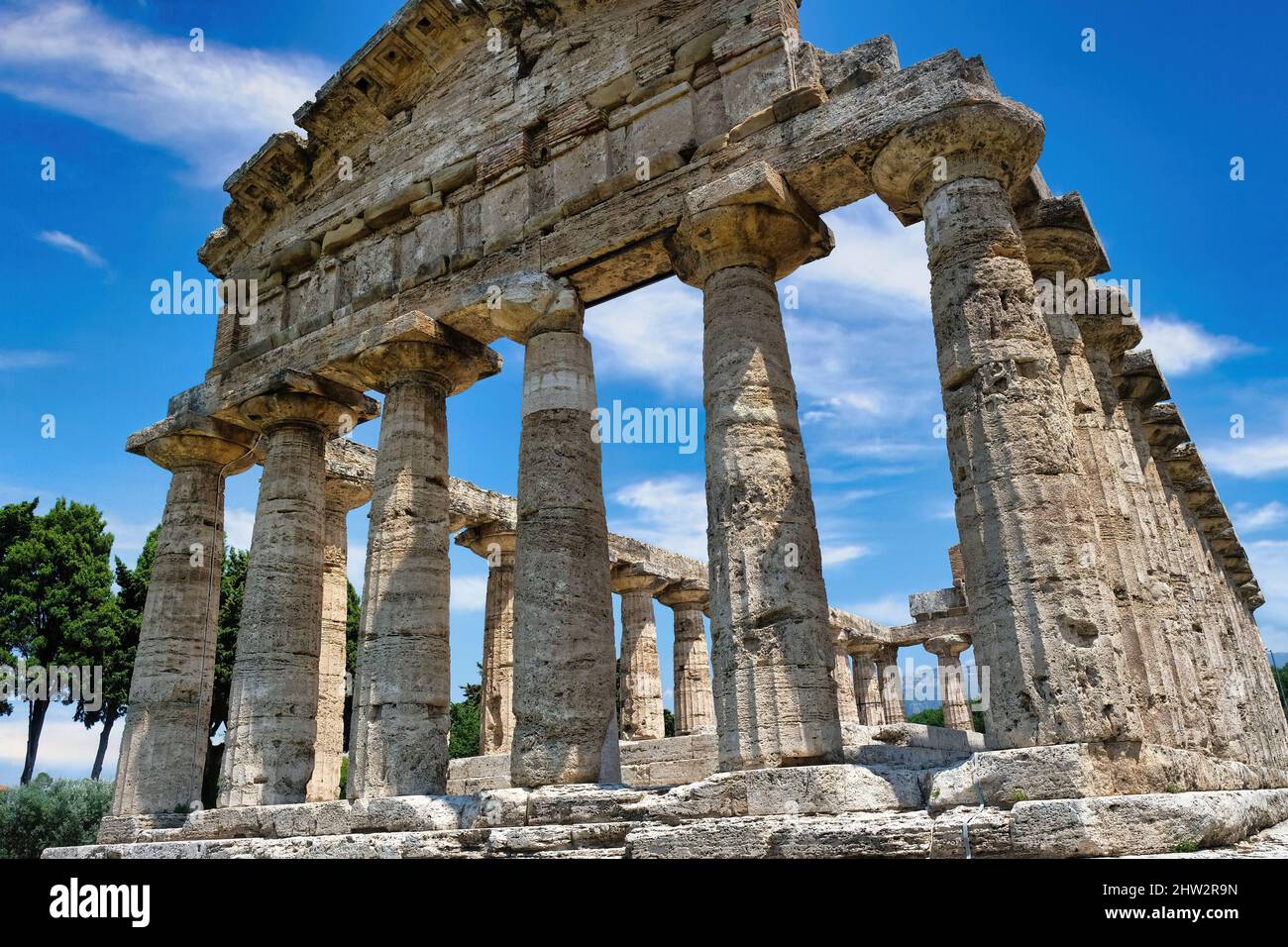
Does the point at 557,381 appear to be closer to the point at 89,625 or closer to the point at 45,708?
the point at 89,625

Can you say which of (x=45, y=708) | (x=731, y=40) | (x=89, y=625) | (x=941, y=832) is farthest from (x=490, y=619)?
(x=45, y=708)

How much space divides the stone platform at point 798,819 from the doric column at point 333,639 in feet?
19.9

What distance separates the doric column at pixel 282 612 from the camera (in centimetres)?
1341

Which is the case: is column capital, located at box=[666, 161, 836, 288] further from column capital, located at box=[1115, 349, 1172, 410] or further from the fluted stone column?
column capital, located at box=[1115, 349, 1172, 410]

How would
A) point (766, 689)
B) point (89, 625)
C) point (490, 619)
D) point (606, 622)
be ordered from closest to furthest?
point (766, 689) → point (606, 622) → point (490, 619) → point (89, 625)

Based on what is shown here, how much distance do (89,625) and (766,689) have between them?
104 feet

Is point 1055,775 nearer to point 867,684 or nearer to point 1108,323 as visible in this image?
point 1108,323

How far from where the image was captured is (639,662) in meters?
23.3

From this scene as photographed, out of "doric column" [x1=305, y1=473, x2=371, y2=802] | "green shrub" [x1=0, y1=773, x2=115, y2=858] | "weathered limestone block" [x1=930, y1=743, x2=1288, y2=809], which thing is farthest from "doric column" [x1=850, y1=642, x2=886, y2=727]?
"weathered limestone block" [x1=930, y1=743, x2=1288, y2=809]

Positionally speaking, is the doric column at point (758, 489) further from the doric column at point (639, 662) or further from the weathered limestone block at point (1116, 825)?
the doric column at point (639, 662)

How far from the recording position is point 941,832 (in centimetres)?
707

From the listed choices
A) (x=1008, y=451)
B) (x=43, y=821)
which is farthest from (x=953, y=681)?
(x=43, y=821)

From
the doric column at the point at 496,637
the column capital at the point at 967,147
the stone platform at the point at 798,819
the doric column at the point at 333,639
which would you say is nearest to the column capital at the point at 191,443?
the doric column at the point at 333,639

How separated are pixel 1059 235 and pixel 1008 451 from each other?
4.68m
